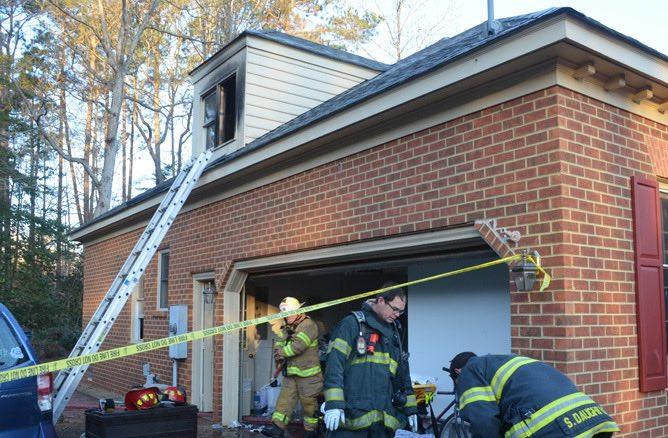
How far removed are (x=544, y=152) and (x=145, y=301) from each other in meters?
9.80

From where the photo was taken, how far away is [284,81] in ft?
39.3

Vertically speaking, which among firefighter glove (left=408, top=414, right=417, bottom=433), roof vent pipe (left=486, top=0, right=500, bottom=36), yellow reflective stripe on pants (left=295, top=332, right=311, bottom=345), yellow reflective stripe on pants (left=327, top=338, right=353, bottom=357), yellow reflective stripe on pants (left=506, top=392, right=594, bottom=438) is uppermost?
roof vent pipe (left=486, top=0, right=500, bottom=36)

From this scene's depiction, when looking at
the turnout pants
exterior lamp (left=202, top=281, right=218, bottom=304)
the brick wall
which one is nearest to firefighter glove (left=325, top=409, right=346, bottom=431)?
the brick wall

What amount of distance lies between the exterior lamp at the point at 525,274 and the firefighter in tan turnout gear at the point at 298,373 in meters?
3.24

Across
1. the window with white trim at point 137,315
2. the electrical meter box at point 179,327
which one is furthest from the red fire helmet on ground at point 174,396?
the window with white trim at point 137,315

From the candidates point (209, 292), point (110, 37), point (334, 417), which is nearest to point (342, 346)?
point (334, 417)

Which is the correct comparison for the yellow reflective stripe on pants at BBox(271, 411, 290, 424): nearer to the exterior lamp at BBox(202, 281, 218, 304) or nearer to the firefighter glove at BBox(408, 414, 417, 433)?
the firefighter glove at BBox(408, 414, 417, 433)

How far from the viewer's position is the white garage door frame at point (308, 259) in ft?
20.4

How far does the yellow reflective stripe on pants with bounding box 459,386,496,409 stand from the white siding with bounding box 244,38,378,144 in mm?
8283

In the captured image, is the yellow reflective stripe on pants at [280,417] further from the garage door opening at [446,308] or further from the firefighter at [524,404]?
the firefighter at [524,404]

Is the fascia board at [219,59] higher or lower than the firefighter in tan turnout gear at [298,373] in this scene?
→ higher

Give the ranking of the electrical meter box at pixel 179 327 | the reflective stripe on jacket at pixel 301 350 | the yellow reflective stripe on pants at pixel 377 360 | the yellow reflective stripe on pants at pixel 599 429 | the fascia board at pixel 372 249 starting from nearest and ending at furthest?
the yellow reflective stripe on pants at pixel 599 429
the yellow reflective stripe on pants at pixel 377 360
the fascia board at pixel 372 249
the reflective stripe on jacket at pixel 301 350
the electrical meter box at pixel 179 327

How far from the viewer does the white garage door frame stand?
245 inches

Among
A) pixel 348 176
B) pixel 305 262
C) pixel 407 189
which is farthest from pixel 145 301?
pixel 407 189
